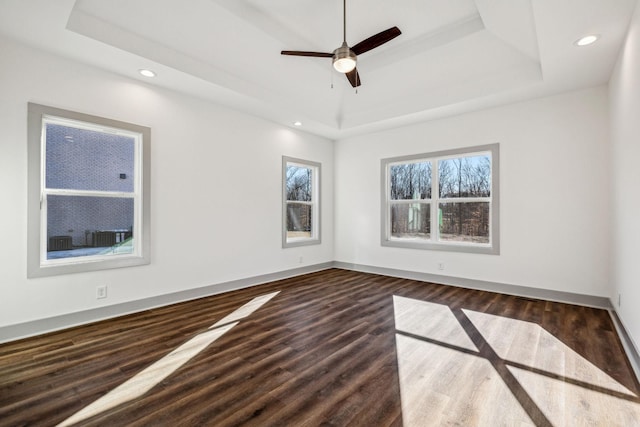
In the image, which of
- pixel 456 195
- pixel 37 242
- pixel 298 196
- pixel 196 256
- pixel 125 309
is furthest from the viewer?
pixel 298 196

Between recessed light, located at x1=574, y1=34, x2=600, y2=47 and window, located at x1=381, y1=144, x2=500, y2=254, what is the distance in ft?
5.86

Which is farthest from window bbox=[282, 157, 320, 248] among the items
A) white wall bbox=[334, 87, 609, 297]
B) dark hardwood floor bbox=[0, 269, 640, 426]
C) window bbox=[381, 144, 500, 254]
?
dark hardwood floor bbox=[0, 269, 640, 426]

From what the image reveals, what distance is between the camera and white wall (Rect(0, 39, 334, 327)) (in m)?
2.89

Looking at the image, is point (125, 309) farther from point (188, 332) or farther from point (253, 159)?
point (253, 159)

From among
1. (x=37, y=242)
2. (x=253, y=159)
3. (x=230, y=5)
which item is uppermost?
(x=230, y=5)

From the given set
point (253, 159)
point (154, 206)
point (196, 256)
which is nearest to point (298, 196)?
point (253, 159)

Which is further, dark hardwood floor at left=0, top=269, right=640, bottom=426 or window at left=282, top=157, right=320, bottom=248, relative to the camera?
window at left=282, top=157, right=320, bottom=248

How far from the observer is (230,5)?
317 centimetres

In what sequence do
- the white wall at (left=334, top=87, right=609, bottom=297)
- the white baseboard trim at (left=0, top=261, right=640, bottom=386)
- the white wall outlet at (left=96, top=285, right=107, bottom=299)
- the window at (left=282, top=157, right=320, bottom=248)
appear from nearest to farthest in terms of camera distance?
the white baseboard trim at (left=0, top=261, right=640, bottom=386) → the white wall outlet at (left=96, top=285, right=107, bottom=299) → the white wall at (left=334, top=87, right=609, bottom=297) → the window at (left=282, top=157, right=320, bottom=248)

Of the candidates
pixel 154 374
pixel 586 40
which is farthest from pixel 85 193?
pixel 586 40

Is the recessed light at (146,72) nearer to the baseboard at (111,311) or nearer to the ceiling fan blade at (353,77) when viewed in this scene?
the ceiling fan blade at (353,77)

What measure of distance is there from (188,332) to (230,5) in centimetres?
337

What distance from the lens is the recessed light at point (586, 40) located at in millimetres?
2804

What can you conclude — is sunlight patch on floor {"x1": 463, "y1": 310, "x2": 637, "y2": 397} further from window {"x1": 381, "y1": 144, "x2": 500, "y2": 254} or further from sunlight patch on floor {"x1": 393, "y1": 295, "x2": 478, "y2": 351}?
window {"x1": 381, "y1": 144, "x2": 500, "y2": 254}
